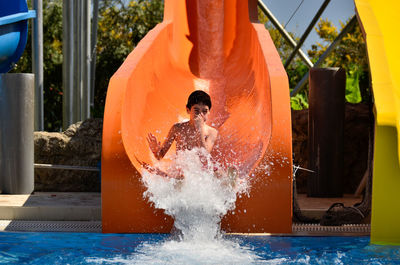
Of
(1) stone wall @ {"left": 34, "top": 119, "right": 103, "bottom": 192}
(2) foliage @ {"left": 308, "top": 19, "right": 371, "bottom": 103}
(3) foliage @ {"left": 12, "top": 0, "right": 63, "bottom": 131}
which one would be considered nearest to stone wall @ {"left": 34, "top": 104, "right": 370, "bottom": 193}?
(1) stone wall @ {"left": 34, "top": 119, "right": 103, "bottom": 192}

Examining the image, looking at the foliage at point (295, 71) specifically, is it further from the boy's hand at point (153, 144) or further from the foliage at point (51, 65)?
the foliage at point (51, 65)

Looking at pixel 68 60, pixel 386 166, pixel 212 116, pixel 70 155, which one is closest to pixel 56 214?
pixel 70 155

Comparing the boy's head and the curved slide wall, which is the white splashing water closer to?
the boy's head

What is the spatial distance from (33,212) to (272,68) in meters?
Answer: 2.07

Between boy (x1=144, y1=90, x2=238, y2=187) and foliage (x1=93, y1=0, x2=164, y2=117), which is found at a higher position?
foliage (x1=93, y1=0, x2=164, y2=117)

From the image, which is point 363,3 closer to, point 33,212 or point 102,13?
point 33,212

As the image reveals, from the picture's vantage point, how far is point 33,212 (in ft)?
15.5

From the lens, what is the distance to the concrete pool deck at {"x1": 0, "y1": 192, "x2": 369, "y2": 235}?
449 centimetres

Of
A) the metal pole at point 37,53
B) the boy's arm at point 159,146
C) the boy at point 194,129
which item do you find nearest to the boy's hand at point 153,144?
the boy's arm at point 159,146

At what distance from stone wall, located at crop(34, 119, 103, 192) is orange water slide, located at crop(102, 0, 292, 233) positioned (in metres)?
0.86

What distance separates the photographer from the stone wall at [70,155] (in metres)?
6.03

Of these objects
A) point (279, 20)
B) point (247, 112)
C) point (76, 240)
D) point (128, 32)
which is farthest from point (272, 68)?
point (128, 32)

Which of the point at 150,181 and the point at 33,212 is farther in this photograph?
the point at 33,212

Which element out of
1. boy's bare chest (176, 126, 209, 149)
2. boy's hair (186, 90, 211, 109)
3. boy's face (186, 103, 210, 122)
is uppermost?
boy's hair (186, 90, 211, 109)
